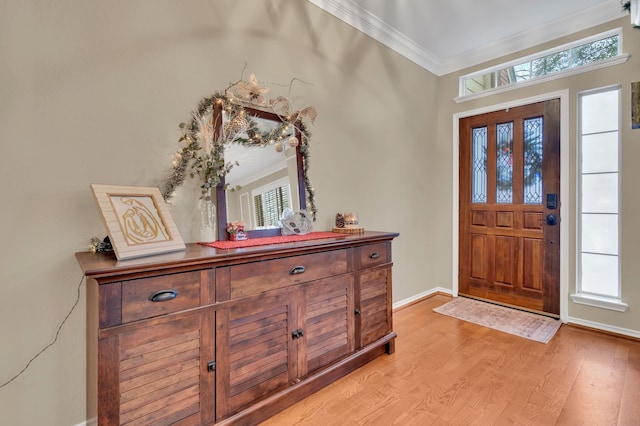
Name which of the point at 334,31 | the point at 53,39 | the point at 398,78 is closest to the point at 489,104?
the point at 398,78

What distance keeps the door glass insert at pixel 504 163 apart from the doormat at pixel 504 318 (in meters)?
1.20

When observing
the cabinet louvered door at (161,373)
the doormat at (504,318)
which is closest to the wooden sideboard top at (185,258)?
the cabinet louvered door at (161,373)

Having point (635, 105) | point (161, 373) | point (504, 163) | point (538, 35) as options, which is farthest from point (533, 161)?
point (161, 373)

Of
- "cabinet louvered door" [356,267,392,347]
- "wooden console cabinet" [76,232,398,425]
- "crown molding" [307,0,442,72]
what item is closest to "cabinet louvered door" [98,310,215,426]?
"wooden console cabinet" [76,232,398,425]

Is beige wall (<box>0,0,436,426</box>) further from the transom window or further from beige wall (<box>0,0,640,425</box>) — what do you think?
the transom window

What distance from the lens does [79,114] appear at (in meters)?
1.58

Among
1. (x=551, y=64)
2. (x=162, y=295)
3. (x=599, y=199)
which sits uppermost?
(x=551, y=64)

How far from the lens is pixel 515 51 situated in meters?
3.40

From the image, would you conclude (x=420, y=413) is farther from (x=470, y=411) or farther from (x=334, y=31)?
(x=334, y=31)

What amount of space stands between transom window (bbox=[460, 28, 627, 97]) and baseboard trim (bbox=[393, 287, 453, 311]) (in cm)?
240

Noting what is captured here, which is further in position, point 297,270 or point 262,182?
point 262,182

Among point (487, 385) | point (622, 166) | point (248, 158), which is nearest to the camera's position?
point (487, 385)

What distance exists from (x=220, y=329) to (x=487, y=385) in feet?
5.74

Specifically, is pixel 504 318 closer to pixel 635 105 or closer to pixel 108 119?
pixel 635 105
